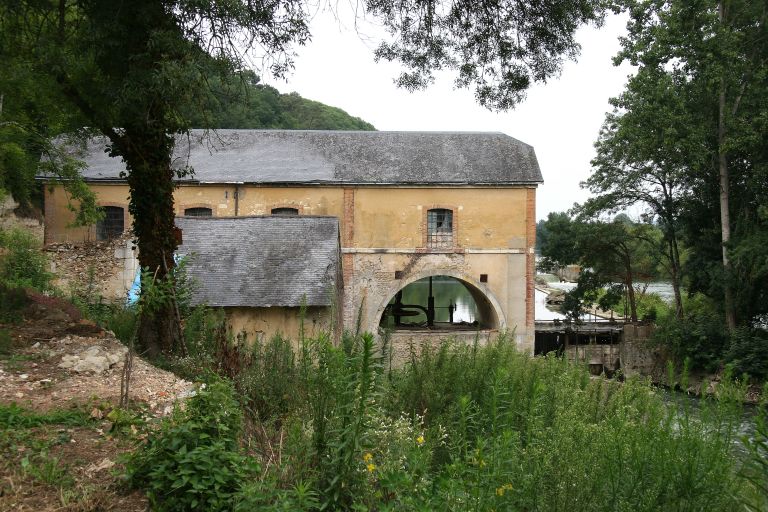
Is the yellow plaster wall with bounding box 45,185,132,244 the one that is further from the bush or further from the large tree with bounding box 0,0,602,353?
the bush

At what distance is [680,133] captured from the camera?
2122 cm

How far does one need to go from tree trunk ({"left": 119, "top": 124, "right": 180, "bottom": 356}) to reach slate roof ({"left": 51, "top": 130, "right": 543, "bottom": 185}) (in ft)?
50.3

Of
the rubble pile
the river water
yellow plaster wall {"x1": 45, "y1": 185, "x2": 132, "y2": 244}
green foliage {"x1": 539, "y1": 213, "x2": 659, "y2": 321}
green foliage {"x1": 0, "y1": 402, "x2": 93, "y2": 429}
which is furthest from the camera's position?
the river water

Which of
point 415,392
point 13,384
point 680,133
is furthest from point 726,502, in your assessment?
point 680,133

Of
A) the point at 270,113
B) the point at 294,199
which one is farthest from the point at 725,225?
the point at 270,113

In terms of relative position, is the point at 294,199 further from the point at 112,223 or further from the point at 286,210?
the point at 112,223

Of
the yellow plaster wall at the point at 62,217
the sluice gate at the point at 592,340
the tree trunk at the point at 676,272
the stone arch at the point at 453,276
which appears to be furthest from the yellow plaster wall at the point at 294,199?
the tree trunk at the point at 676,272

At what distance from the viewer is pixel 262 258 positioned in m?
15.1

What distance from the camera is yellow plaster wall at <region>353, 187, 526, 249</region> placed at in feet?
76.6

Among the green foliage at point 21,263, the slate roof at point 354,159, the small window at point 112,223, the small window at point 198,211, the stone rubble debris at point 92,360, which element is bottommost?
the stone rubble debris at point 92,360

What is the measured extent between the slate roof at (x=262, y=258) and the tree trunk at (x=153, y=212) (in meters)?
4.93

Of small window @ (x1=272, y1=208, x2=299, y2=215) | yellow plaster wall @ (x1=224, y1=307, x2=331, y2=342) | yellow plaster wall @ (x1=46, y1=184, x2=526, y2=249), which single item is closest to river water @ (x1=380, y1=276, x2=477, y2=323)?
yellow plaster wall @ (x1=46, y1=184, x2=526, y2=249)

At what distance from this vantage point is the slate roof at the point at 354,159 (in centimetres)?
Result: 2331

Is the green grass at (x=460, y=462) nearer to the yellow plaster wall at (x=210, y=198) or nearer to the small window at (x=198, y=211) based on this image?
the yellow plaster wall at (x=210, y=198)
